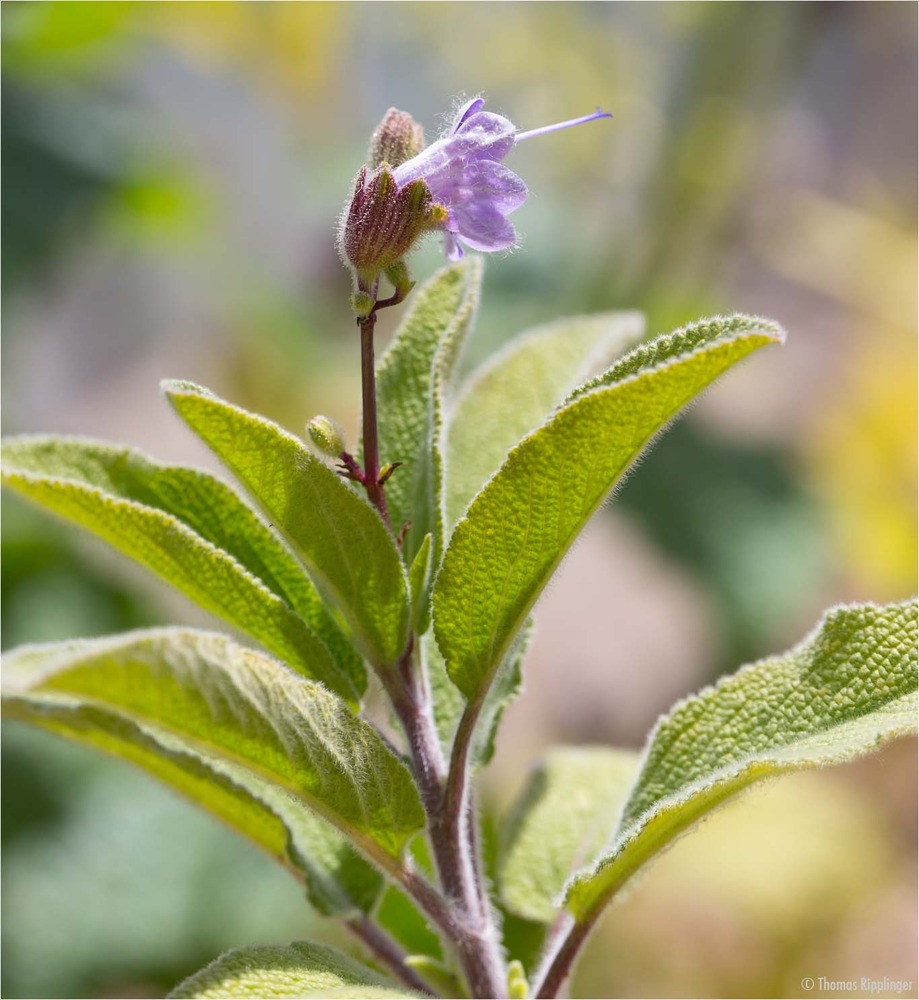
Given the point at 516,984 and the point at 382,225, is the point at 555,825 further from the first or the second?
the point at 382,225

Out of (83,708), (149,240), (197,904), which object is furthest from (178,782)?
(149,240)

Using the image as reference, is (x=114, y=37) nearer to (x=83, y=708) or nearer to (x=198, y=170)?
(x=198, y=170)

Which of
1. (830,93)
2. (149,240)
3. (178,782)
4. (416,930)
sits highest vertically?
(830,93)

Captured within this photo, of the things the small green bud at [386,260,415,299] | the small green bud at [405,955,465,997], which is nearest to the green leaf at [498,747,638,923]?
the small green bud at [405,955,465,997]

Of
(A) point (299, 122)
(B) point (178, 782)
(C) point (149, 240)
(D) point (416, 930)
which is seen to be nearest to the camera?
(B) point (178, 782)

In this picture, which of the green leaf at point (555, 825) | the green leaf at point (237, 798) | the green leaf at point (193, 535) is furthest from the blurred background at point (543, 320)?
the green leaf at point (193, 535)

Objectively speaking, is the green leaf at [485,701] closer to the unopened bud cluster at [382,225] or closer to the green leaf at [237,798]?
the green leaf at [237,798]

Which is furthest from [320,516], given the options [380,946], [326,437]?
[380,946]
